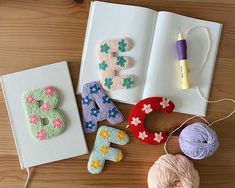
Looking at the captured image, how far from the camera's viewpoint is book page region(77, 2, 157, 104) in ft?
2.74

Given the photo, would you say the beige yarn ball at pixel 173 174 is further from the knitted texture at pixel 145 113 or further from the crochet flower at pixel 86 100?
the crochet flower at pixel 86 100

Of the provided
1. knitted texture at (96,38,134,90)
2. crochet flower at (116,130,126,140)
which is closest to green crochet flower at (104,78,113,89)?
knitted texture at (96,38,134,90)

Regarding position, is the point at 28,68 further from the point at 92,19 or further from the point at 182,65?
the point at 182,65

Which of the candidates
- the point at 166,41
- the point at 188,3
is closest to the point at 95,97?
the point at 166,41

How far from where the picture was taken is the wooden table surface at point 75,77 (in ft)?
2.73

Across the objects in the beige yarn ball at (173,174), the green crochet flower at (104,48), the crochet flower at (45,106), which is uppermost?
the green crochet flower at (104,48)

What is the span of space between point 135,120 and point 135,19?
0.74 ft

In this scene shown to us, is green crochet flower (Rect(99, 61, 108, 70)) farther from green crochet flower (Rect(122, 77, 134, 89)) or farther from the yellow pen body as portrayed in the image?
the yellow pen body

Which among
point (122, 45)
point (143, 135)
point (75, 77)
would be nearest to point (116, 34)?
point (122, 45)

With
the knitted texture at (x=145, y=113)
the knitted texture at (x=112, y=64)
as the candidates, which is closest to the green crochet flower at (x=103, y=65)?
the knitted texture at (x=112, y=64)

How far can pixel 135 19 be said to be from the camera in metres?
0.83

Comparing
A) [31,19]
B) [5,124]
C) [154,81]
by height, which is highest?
[31,19]

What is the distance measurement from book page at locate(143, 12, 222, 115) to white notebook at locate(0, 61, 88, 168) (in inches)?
6.9

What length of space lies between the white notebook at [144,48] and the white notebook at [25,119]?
0.14 feet
